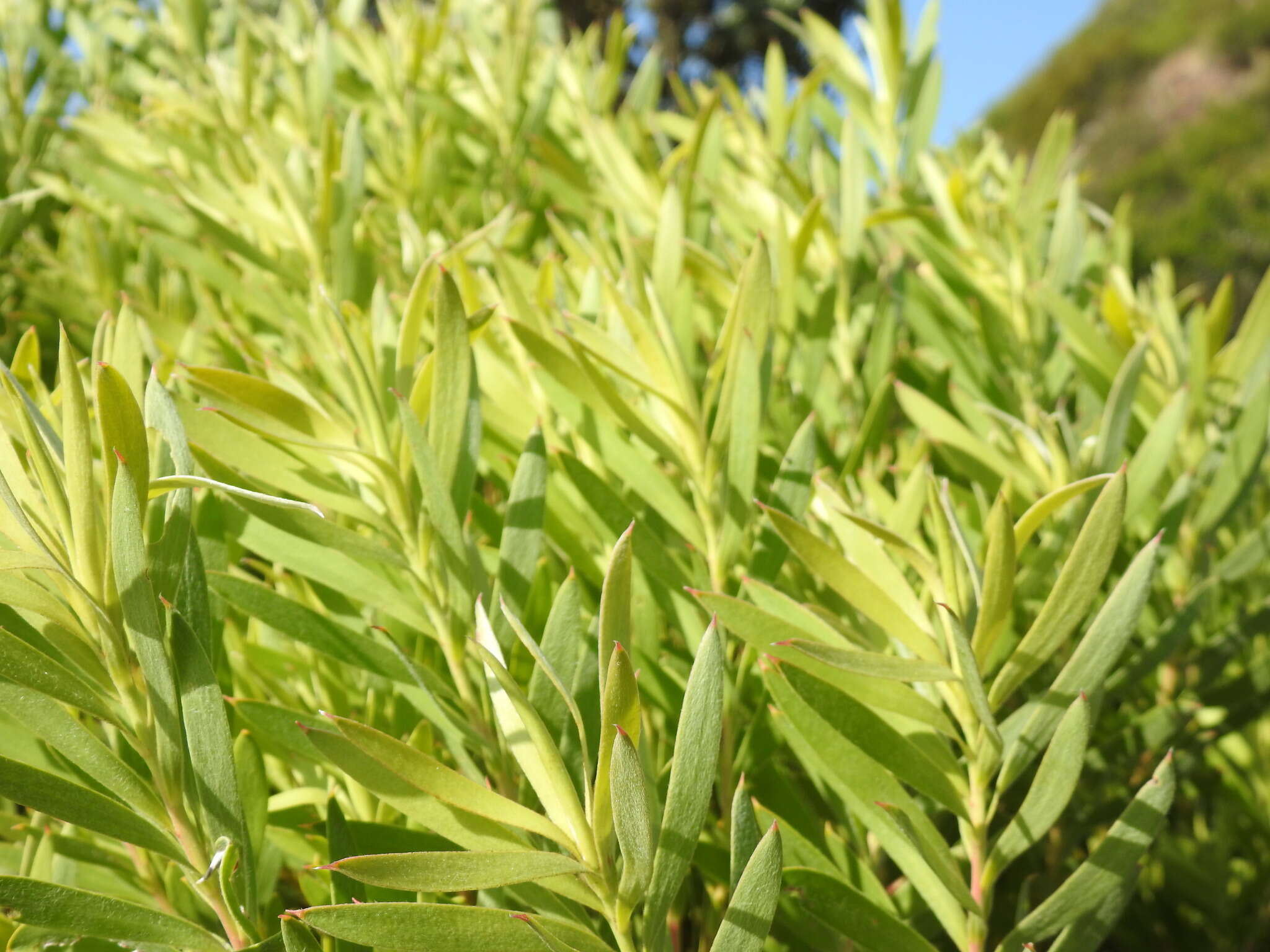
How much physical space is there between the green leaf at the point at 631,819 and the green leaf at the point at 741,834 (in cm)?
3

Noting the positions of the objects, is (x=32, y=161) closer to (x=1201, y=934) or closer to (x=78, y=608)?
(x=78, y=608)

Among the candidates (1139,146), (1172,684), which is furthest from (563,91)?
(1139,146)

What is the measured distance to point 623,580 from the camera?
0.37 m

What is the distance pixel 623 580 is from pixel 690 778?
0.08 meters

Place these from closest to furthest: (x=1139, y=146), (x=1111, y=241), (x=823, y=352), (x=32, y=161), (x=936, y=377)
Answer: (x=823, y=352), (x=936, y=377), (x=1111, y=241), (x=32, y=161), (x=1139, y=146)

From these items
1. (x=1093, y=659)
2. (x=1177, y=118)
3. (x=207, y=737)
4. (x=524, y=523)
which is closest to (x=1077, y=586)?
(x=1093, y=659)

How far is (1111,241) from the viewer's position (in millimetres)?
1049

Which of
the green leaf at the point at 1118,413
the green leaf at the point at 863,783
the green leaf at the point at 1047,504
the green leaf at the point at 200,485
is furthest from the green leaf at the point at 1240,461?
the green leaf at the point at 200,485

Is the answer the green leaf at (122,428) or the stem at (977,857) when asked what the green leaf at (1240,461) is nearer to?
the stem at (977,857)

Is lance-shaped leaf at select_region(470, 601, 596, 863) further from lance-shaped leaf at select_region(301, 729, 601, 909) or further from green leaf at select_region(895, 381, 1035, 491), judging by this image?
green leaf at select_region(895, 381, 1035, 491)

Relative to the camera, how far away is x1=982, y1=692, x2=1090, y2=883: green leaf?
43cm

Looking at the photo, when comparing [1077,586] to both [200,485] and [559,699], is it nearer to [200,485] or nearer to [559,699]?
[559,699]

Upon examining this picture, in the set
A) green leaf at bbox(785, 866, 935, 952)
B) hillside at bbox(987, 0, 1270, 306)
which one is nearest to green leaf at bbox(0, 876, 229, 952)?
green leaf at bbox(785, 866, 935, 952)

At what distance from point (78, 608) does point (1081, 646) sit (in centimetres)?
41
